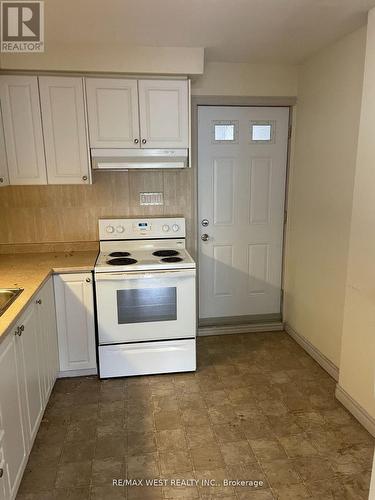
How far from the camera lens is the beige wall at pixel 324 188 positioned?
250cm

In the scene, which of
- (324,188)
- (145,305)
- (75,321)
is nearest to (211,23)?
(324,188)

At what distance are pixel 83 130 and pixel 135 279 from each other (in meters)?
1.18

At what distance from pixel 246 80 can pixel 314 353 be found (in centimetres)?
240

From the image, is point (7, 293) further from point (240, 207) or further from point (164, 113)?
point (240, 207)

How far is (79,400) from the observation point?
2.56 meters

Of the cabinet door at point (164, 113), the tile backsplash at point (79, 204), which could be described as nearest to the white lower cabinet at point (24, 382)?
the tile backsplash at point (79, 204)

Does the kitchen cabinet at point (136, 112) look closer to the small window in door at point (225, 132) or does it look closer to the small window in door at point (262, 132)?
the small window in door at point (225, 132)

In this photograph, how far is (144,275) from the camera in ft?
8.68

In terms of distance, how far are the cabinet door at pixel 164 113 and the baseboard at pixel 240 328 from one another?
5.76ft

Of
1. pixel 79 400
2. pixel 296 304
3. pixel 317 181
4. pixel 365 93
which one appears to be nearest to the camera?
pixel 365 93

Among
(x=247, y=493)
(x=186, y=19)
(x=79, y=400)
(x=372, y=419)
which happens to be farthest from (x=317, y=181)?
(x=79, y=400)

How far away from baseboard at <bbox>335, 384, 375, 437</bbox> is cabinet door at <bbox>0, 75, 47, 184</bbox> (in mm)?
2618

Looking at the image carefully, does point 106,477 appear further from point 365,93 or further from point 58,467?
point 365,93

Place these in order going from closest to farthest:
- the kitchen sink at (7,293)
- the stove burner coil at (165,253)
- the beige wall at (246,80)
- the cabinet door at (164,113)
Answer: the kitchen sink at (7,293)
the cabinet door at (164,113)
the stove burner coil at (165,253)
the beige wall at (246,80)
